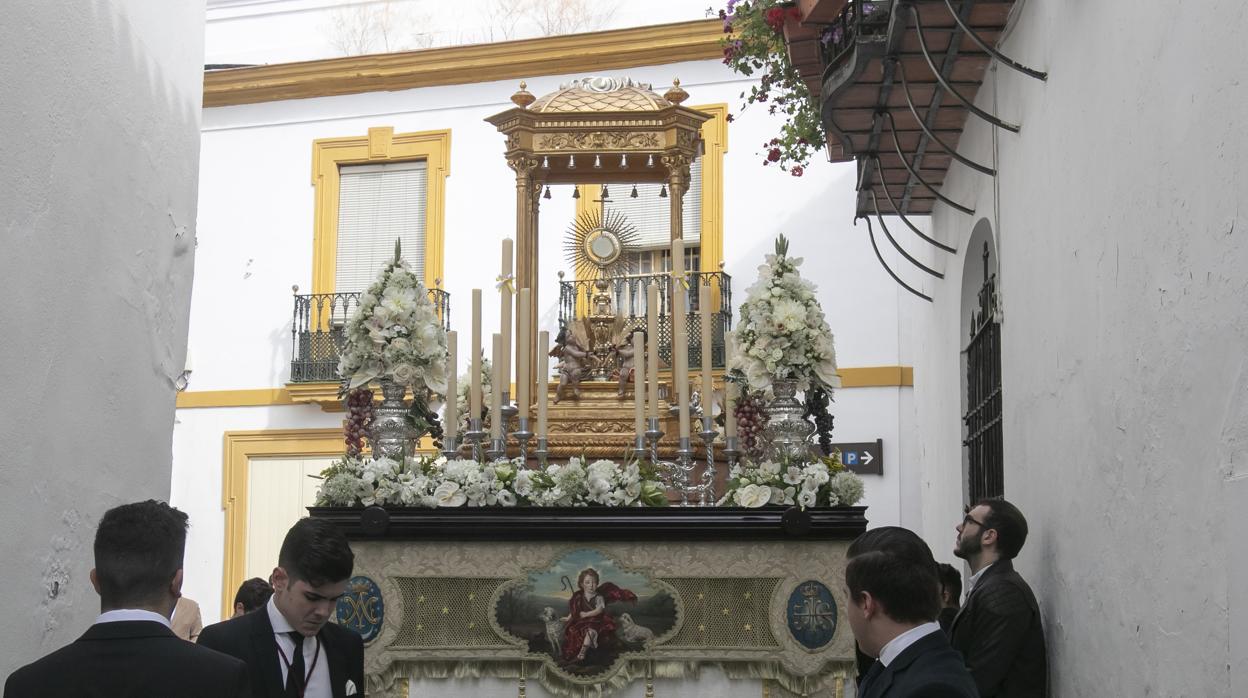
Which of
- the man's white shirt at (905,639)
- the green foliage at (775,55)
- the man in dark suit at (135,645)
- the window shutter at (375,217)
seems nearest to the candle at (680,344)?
the green foliage at (775,55)

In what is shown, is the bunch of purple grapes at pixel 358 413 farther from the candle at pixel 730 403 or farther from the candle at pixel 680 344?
the candle at pixel 730 403

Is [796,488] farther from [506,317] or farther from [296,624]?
[296,624]

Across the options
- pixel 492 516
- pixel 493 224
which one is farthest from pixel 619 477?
pixel 493 224

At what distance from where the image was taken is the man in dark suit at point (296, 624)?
10.4 ft

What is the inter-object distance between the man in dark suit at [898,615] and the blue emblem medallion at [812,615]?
1468 millimetres

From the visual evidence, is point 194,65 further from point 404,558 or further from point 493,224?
point 493,224

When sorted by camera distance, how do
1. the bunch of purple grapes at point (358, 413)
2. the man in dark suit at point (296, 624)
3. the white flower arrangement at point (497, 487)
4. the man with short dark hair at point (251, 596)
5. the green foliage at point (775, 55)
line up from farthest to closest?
the green foliage at point (775, 55) → the man with short dark hair at point (251, 596) → the bunch of purple grapes at point (358, 413) → the white flower arrangement at point (497, 487) → the man in dark suit at point (296, 624)

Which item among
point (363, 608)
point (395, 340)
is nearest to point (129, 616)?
point (363, 608)

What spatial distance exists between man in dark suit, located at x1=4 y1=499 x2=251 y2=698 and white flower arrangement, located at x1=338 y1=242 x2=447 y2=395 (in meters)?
2.36

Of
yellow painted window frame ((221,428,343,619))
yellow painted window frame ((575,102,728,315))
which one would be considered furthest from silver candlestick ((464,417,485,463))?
yellow painted window frame ((221,428,343,619))

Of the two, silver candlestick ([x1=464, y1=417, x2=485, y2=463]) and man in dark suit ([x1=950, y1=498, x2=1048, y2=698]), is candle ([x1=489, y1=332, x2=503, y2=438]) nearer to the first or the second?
silver candlestick ([x1=464, y1=417, x2=485, y2=463])

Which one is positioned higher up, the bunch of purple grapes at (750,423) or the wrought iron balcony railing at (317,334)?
the wrought iron balcony railing at (317,334)

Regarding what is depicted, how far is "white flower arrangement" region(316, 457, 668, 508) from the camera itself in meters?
4.47

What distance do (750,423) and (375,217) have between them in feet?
28.2
